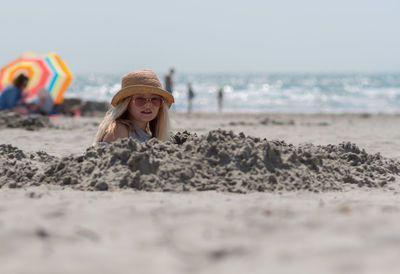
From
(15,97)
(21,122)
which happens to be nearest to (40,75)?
(15,97)

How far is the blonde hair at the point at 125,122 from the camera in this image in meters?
3.97

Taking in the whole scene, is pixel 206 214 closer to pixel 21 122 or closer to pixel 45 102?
pixel 21 122

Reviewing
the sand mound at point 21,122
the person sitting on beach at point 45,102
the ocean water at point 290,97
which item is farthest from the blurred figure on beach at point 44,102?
the ocean water at point 290,97

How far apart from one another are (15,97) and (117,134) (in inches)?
260

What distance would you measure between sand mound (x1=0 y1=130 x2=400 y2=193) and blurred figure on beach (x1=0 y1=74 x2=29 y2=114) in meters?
6.17

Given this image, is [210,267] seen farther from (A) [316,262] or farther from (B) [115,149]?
(B) [115,149]

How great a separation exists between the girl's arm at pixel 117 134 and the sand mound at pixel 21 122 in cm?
480

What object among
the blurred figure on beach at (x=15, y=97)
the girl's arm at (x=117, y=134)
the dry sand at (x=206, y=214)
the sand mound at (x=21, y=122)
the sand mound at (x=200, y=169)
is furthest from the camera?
the blurred figure on beach at (x=15, y=97)

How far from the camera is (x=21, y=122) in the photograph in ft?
28.2

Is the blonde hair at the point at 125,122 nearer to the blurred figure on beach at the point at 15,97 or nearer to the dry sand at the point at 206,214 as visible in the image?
the dry sand at the point at 206,214

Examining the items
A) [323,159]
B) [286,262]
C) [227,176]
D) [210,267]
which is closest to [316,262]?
[286,262]

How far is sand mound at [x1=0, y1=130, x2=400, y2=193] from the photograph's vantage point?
3.26 meters

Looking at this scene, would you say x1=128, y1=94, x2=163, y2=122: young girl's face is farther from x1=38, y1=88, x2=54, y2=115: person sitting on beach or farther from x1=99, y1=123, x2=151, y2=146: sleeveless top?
x1=38, y1=88, x2=54, y2=115: person sitting on beach

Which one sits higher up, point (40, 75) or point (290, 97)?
point (290, 97)
